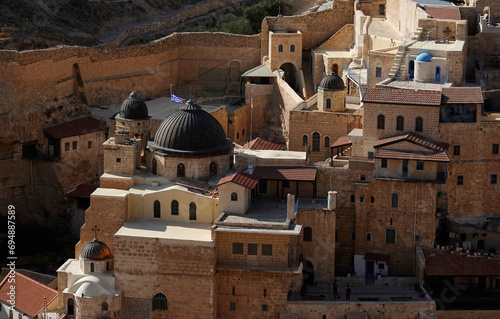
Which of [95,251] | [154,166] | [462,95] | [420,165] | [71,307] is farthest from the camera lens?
[462,95]

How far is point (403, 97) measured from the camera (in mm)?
65312

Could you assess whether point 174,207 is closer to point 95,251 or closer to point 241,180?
point 241,180

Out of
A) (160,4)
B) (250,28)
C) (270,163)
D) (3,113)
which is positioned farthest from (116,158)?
(160,4)

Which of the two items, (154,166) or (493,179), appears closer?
(154,166)

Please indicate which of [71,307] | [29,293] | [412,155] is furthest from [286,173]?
[29,293]

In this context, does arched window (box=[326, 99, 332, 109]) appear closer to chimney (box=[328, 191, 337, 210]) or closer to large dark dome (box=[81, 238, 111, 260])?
chimney (box=[328, 191, 337, 210])

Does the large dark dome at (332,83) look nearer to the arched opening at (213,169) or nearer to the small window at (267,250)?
the arched opening at (213,169)

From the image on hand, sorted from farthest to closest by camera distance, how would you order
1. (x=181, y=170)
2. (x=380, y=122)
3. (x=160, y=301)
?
(x=380, y=122)
(x=181, y=170)
(x=160, y=301)

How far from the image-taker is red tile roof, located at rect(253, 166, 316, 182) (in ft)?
209

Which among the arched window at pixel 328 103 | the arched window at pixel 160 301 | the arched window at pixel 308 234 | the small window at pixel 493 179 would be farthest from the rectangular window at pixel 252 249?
the arched window at pixel 328 103

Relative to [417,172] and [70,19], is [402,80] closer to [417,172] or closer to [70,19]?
[417,172]

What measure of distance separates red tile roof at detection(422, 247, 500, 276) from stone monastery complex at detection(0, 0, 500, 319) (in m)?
0.08

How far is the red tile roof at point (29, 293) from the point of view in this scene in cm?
6378

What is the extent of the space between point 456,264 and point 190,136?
1414cm
